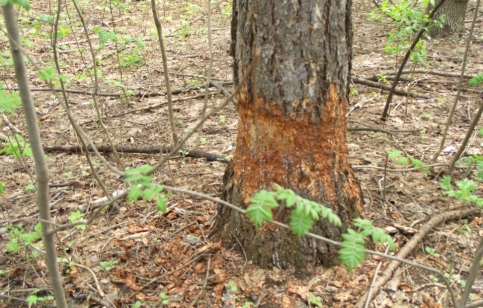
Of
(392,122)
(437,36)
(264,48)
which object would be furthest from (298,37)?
(437,36)

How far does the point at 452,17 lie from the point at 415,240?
5.63 metres

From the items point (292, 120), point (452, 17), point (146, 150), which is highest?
point (452, 17)

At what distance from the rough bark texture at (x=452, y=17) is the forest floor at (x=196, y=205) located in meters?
0.89

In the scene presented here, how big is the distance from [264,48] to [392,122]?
264 centimetres

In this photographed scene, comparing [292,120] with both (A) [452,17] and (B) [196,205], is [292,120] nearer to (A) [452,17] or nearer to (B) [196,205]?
(B) [196,205]

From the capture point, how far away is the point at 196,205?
311 cm

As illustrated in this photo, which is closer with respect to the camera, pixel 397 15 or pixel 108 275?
pixel 108 275

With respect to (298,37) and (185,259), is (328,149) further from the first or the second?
(185,259)

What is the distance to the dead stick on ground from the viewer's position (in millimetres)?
2291

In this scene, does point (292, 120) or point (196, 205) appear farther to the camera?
Result: point (196, 205)

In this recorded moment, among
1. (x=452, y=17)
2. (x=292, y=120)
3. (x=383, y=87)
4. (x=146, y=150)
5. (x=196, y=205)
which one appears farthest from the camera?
(x=452, y=17)

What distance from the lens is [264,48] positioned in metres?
2.08

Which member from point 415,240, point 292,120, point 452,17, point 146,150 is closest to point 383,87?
point 415,240

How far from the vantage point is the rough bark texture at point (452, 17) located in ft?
22.0
